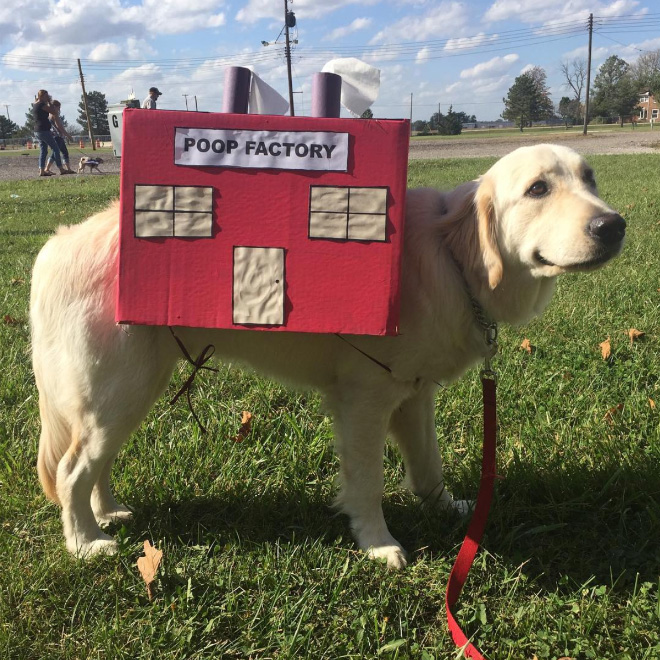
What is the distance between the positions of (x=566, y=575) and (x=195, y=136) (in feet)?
7.04

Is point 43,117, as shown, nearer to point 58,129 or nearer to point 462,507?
point 58,129

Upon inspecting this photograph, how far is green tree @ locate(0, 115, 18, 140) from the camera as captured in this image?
244 feet

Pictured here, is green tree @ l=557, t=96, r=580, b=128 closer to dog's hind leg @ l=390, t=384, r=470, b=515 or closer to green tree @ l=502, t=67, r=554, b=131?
green tree @ l=502, t=67, r=554, b=131

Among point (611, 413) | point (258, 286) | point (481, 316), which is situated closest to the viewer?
point (258, 286)

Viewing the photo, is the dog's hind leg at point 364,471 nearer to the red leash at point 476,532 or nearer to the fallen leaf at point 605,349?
the red leash at point 476,532

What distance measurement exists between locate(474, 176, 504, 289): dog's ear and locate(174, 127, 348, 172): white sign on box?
0.53 m

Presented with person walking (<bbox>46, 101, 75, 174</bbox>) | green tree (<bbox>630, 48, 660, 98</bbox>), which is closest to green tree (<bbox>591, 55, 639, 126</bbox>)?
green tree (<bbox>630, 48, 660, 98</bbox>)

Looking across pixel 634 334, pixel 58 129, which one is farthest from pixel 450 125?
pixel 634 334

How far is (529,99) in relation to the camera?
84625mm

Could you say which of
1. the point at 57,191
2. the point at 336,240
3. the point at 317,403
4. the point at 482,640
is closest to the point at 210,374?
the point at 317,403

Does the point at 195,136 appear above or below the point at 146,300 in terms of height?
above

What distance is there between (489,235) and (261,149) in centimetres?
86

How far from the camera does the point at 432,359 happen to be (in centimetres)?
221

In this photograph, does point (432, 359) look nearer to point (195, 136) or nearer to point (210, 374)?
point (195, 136)
